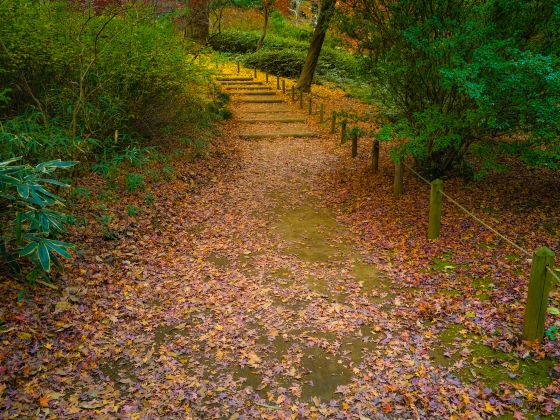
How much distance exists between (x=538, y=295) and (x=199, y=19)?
17315 millimetres

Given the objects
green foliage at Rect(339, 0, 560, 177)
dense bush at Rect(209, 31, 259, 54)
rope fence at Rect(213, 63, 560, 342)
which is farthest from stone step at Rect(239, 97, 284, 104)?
dense bush at Rect(209, 31, 259, 54)

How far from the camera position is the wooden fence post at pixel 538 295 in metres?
4.30

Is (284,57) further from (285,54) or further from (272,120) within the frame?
(272,120)

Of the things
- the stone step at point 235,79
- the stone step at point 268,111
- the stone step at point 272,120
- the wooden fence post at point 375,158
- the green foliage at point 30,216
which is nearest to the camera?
the green foliage at point 30,216

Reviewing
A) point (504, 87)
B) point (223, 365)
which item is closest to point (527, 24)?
point (504, 87)

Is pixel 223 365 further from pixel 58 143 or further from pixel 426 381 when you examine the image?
pixel 58 143

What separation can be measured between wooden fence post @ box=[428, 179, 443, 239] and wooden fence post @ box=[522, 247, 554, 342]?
2.62m

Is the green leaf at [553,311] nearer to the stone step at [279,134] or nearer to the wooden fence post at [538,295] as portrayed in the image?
the wooden fence post at [538,295]

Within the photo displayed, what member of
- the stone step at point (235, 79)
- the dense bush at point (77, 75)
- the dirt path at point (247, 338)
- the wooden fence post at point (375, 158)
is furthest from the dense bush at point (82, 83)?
the stone step at point (235, 79)

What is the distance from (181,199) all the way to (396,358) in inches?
221

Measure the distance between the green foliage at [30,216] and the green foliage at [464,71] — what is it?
524 cm

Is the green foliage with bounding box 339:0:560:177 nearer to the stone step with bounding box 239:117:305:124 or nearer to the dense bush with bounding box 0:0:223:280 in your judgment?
the dense bush with bounding box 0:0:223:280

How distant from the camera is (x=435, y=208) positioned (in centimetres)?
700

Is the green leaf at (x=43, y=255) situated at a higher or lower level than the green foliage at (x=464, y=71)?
lower
